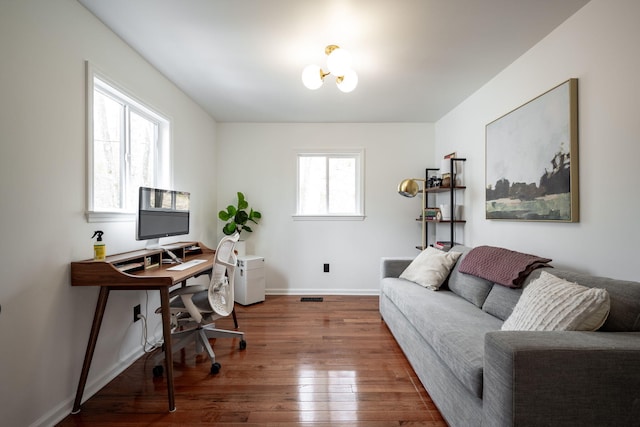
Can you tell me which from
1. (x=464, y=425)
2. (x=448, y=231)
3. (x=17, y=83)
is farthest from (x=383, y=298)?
(x=17, y=83)

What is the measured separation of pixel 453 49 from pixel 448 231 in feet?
7.30

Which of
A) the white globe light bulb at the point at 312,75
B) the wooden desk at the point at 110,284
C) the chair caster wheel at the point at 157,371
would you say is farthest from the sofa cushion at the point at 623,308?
the chair caster wheel at the point at 157,371

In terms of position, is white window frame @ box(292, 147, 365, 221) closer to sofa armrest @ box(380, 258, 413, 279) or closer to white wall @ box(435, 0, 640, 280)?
sofa armrest @ box(380, 258, 413, 279)

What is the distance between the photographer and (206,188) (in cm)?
372

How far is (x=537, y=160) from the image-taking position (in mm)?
2137

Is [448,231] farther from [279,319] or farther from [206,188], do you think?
[206,188]

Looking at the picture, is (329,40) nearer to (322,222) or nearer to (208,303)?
(208,303)

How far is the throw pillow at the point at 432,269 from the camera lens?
8.55 feet

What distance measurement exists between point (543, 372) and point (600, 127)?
152 cm

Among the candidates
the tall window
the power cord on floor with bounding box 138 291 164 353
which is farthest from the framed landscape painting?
the power cord on floor with bounding box 138 291 164 353

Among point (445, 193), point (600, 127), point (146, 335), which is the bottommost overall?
point (146, 335)

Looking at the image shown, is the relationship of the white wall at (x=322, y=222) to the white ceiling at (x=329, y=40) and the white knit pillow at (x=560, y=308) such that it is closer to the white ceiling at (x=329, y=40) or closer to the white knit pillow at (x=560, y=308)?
the white ceiling at (x=329, y=40)

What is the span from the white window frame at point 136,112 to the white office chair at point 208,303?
719 millimetres

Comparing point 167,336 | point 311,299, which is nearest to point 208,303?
point 167,336
